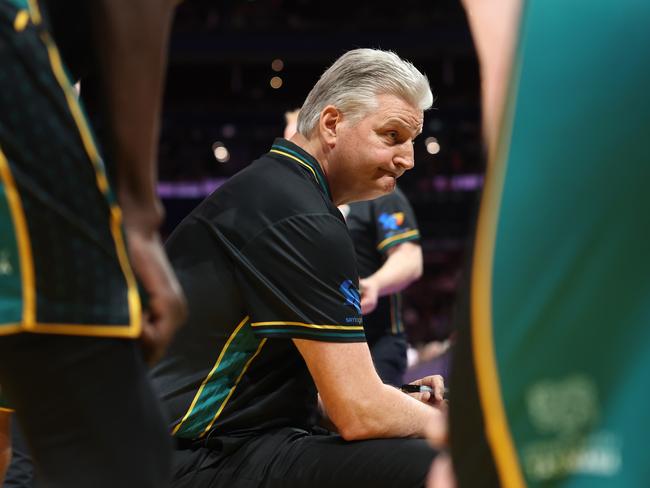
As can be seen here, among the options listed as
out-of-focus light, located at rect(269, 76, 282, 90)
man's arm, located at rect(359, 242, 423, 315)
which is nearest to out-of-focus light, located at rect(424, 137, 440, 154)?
out-of-focus light, located at rect(269, 76, 282, 90)

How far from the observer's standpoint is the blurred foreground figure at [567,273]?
3.14 feet

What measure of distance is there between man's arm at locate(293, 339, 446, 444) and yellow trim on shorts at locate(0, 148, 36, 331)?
0.98m

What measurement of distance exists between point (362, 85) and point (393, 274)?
60.0 inches

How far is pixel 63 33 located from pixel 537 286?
72 cm

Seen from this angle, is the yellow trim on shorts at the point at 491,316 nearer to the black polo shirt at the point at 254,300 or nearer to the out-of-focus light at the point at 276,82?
the black polo shirt at the point at 254,300

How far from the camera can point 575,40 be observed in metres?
0.99

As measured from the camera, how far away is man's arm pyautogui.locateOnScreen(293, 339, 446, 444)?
199 centimetres

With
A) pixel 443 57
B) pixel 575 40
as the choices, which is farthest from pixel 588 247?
pixel 443 57

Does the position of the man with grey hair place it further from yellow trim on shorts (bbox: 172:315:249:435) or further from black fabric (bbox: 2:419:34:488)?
black fabric (bbox: 2:419:34:488)

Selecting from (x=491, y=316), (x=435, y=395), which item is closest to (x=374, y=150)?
(x=435, y=395)

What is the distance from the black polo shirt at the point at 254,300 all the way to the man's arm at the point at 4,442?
0.40 m

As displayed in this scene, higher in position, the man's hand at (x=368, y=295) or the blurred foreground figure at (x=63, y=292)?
the blurred foreground figure at (x=63, y=292)

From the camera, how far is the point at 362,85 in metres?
2.40

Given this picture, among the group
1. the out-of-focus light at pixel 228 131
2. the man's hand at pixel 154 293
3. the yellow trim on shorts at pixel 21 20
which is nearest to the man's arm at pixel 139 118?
the man's hand at pixel 154 293
